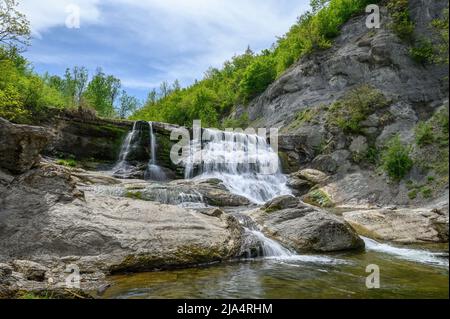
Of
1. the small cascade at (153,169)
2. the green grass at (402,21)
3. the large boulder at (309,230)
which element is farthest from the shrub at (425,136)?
the small cascade at (153,169)

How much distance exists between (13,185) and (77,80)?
73.8 m

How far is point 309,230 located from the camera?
13.4 metres

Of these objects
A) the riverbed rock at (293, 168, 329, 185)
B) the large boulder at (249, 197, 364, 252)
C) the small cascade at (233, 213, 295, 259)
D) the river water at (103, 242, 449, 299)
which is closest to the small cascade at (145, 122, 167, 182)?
the riverbed rock at (293, 168, 329, 185)

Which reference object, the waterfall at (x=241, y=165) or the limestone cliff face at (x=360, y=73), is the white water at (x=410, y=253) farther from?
the limestone cliff face at (x=360, y=73)

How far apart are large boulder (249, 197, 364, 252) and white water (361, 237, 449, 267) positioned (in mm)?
826

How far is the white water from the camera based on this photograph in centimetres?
1154

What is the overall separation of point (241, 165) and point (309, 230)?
15.5 meters

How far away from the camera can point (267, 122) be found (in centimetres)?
4288

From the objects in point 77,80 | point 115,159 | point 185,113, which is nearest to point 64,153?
point 115,159

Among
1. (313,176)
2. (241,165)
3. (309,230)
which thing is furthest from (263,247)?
(313,176)

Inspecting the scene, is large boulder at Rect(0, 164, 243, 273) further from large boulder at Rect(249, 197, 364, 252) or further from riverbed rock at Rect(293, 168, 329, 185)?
riverbed rock at Rect(293, 168, 329, 185)

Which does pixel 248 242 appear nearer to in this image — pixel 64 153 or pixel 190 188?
pixel 190 188

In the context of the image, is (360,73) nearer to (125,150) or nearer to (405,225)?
(125,150)
